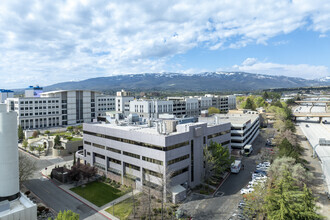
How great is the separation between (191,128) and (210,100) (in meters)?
109

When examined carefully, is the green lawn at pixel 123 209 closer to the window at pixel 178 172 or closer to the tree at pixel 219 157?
the window at pixel 178 172

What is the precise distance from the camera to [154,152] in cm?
4375

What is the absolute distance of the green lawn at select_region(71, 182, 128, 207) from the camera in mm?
43969

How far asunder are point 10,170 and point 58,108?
9801cm

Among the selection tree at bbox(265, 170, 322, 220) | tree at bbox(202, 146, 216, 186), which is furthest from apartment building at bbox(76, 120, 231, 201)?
tree at bbox(265, 170, 322, 220)

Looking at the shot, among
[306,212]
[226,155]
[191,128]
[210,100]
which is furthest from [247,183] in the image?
[210,100]

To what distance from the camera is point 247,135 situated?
8144 centimetres

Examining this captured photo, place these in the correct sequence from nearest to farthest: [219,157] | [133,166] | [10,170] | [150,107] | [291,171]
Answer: [10,170] < [291,171] < [133,166] < [219,157] < [150,107]

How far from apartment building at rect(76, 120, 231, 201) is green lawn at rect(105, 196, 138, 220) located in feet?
16.7

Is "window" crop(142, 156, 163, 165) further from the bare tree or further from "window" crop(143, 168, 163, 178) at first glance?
"window" crop(143, 168, 163, 178)

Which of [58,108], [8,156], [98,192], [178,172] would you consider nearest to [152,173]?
[178,172]

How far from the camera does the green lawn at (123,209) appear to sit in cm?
3828

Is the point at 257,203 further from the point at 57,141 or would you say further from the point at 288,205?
the point at 57,141

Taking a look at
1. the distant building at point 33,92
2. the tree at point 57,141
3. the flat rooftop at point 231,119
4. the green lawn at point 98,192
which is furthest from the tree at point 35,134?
the flat rooftop at point 231,119
